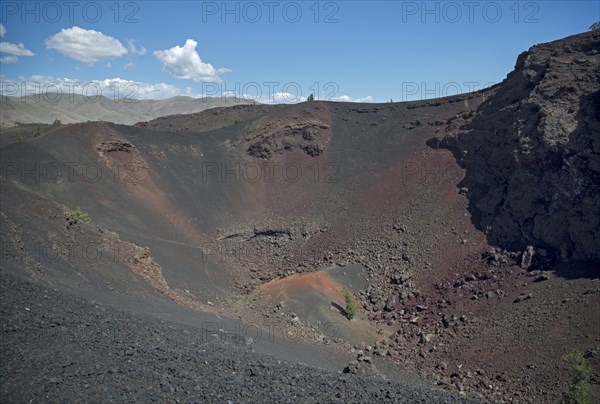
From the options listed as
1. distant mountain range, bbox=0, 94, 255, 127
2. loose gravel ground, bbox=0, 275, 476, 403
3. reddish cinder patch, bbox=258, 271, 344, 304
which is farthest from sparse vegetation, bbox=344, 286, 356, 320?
distant mountain range, bbox=0, 94, 255, 127

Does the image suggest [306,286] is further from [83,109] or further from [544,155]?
[83,109]

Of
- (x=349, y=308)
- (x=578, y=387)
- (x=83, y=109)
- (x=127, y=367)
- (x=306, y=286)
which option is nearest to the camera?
(x=127, y=367)

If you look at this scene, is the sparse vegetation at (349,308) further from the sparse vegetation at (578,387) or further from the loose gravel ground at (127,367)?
the sparse vegetation at (578,387)

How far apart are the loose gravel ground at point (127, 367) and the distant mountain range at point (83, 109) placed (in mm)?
116454

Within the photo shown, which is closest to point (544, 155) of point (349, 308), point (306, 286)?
point (349, 308)

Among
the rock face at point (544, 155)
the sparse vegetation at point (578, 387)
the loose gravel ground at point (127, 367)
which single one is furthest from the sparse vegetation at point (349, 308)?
the sparse vegetation at point (578, 387)

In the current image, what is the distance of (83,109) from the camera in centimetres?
17262

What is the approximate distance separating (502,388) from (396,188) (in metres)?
18.0

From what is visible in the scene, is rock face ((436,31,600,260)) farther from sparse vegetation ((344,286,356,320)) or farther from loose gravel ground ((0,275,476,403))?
loose gravel ground ((0,275,476,403))

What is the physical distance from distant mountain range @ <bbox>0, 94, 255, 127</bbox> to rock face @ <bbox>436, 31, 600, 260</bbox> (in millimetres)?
114241

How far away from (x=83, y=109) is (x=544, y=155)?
177503 millimetres

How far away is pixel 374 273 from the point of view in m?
27.7

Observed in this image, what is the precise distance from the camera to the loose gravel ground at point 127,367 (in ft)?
29.9

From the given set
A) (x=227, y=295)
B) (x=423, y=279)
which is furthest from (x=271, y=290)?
(x=423, y=279)
